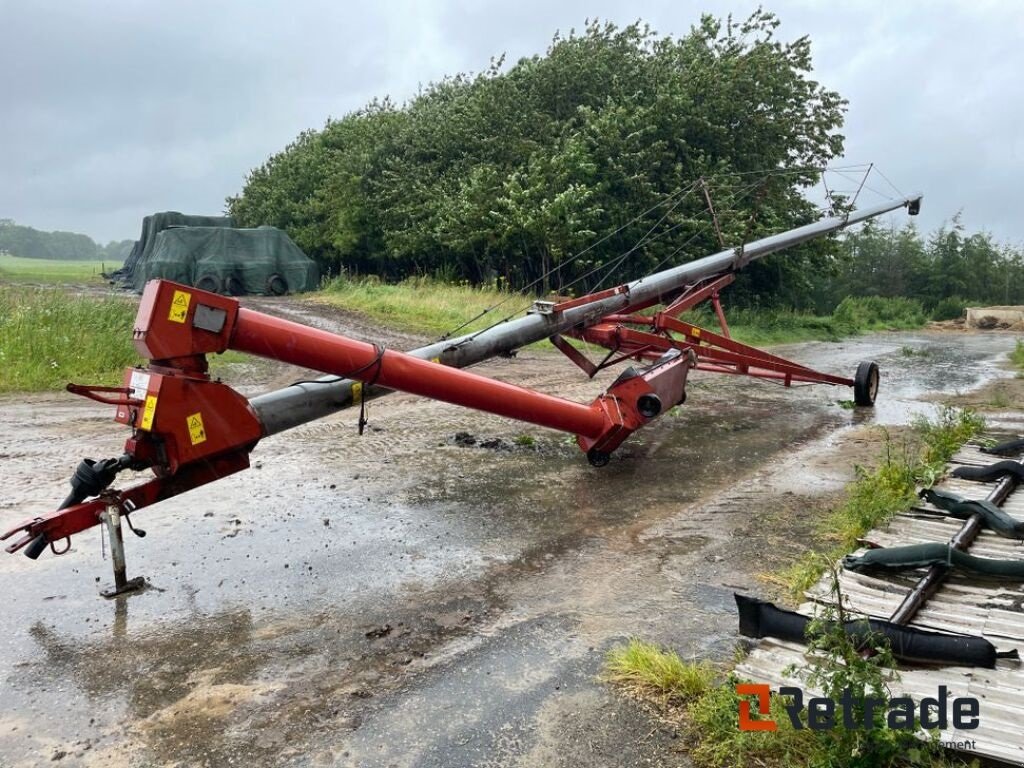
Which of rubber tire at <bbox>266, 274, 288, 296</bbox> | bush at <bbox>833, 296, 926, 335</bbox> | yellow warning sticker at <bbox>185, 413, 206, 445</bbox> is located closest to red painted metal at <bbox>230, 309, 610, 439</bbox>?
yellow warning sticker at <bbox>185, 413, 206, 445</bbox>

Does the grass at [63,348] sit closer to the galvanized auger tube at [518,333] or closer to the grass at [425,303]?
the grass at [425,303]

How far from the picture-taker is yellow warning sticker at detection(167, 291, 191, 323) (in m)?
4.24

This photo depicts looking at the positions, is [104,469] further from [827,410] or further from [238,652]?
[827,410]

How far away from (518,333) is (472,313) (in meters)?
Result: 12.8

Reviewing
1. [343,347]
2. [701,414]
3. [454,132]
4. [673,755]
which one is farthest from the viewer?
[454,132]

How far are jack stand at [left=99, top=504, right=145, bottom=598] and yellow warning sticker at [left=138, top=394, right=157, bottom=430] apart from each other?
522 mm

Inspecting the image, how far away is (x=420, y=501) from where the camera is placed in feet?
21.6

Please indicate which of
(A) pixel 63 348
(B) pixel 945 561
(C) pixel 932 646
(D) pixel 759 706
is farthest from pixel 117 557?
(A) pixel 63 348

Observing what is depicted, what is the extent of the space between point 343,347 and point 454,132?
A: 23.2 metres

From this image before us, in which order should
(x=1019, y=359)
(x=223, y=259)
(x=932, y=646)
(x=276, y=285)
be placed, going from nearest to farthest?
1. (x=932, y=646)
2. (x=1019, y=359)
3. (x=223, y=259)
4. (x=276, y=285)

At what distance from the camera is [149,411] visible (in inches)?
164

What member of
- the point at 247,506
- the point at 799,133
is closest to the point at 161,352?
the point at 247,506

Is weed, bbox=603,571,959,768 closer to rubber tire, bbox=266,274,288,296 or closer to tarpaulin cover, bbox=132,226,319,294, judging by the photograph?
tarpaulin cover, bbox=132,226,319,294

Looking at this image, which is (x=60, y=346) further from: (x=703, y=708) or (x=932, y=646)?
(x=932, y=646)
